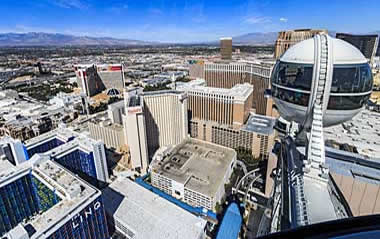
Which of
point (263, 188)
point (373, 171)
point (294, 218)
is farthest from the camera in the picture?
point (263, 188)

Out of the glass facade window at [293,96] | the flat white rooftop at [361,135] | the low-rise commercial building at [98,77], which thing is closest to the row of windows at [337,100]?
the glass facade window at [293,96]

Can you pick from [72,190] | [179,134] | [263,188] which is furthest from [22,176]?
[263,188]

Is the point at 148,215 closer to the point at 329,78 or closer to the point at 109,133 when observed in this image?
the point at 109,133

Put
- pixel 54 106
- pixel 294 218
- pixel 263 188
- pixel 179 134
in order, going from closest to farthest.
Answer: pixel 294 218, pixel 263 188, pixel 179 134, pixel 54 106

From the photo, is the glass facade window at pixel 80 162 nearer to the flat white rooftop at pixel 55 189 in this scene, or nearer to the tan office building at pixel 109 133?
the flat white rooftop at pixel 55 189

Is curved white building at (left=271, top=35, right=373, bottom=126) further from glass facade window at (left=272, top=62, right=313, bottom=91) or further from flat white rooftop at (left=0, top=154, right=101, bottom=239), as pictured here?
flat white rooftop at (left=0, top=154, right=101, bottom=239)

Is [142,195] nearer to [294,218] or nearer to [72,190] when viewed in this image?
[72,190]

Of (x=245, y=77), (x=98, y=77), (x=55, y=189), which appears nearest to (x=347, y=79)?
(x=55, y=189)
